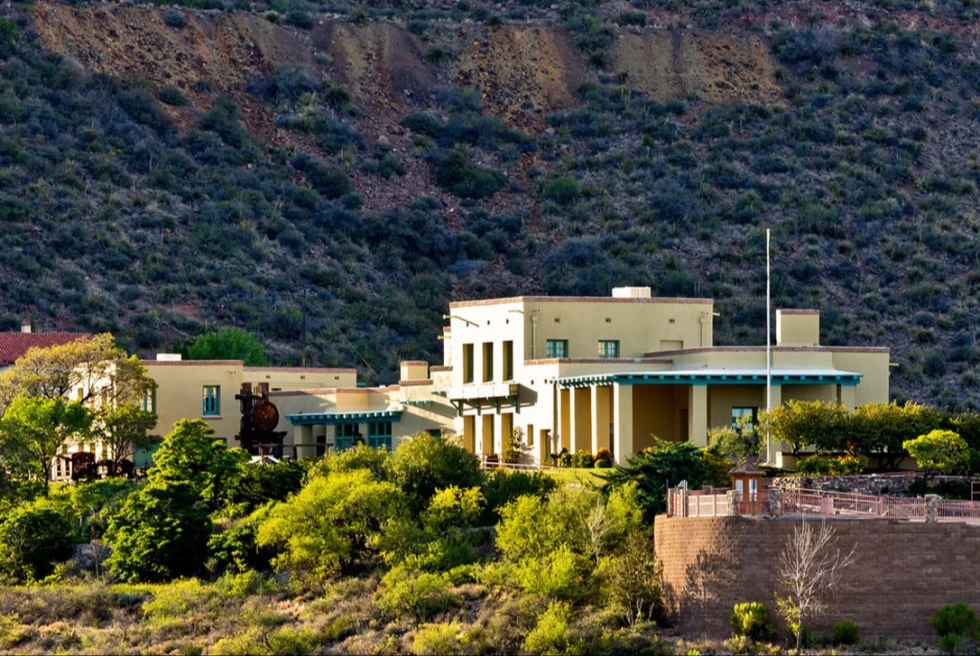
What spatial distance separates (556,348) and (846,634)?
25.6 metres

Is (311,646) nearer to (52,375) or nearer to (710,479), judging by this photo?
(710,479)

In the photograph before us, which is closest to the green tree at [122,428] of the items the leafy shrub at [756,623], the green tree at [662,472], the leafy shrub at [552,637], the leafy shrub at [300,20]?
the green tree at [662,472]

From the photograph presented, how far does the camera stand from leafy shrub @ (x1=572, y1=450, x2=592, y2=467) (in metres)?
83.5

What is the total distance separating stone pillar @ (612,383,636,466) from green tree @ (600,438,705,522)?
327 inches

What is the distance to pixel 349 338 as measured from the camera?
12862 cm

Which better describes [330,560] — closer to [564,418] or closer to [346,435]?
[564,418]

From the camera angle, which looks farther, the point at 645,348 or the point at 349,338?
the point at 349,338

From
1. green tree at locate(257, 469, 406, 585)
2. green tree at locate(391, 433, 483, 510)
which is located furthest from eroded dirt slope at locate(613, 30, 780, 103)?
green tree at locate(257, 469, 406, 585)

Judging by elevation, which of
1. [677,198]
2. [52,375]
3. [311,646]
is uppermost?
[677,198]

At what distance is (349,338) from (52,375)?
34.3m

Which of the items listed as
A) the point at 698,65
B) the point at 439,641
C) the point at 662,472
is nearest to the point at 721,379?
the point at 662,472

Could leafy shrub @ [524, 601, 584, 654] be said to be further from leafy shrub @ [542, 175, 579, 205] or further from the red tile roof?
leafy shrub @ [542, 175, 579, 205]

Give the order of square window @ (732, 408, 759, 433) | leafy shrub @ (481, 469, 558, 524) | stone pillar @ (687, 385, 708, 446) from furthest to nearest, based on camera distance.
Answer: stone pillar @ (687, 385, 708, 446)
square window @ (732, 408, 759, 433)
leafy shrub @ (481, 469, 558, 524)

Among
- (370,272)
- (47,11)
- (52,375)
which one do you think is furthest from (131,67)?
(52,375)
